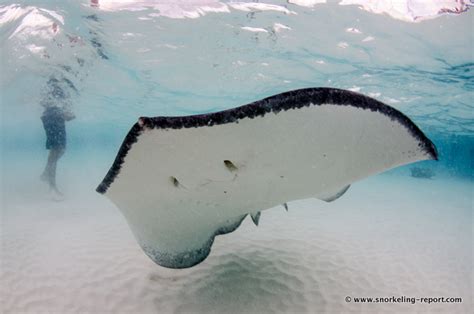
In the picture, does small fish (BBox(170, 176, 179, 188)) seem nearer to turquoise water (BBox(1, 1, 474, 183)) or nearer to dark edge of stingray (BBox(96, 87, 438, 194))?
dark edge of stingray (BBox(96, 87, 438, 194))

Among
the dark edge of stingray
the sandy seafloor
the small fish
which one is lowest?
the sandy seafloor

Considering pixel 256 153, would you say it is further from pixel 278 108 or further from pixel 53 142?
pixel 53 142

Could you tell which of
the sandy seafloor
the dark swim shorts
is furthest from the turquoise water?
the sandy seafloor

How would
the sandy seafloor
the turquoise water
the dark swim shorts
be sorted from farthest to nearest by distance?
the dark swim shorts
the turquoise water
the sandy seafloor

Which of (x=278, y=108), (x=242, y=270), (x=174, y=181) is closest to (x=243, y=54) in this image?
(x=242, y=270)

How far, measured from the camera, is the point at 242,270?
4582mm

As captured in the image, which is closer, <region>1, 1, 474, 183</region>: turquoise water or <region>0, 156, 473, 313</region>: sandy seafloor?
<region>0, 156, 473, 313</region>: sandy seafloor

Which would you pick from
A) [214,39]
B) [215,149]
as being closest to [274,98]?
[215,149]

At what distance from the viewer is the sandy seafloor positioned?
3805 millimetres

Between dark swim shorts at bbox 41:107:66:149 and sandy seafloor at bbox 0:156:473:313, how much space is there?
3.80 meters

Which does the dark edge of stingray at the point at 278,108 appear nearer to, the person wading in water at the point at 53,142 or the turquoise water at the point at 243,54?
the turquoise water at the point at 243,54

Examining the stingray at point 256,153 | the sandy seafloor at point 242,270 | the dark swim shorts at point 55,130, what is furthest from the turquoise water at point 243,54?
the stingray at point 256,153

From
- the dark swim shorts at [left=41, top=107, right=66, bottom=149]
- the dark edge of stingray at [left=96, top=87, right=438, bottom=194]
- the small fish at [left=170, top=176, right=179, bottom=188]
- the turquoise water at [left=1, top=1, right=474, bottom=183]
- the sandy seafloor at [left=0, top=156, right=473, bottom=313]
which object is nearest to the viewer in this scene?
the dark edge of stingray at [left=96, top=87, right=438, bottom=194]

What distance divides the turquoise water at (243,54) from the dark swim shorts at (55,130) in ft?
10.0
